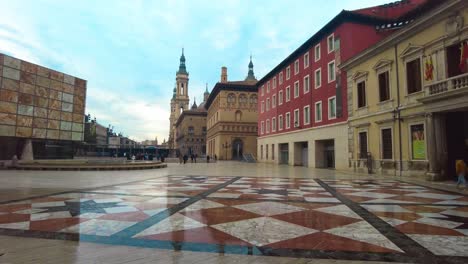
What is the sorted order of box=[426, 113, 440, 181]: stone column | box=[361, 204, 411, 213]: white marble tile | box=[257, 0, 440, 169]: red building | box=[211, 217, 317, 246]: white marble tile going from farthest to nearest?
box=[257, 0, 440, 169]: red building
box=[426, 113, 440, 181]: stone column
box=[361, 204, 411, 213]: white marble tile
box=[211, 217, 317, 246]: white marble tile

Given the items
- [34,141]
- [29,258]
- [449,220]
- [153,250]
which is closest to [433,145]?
[449,220]

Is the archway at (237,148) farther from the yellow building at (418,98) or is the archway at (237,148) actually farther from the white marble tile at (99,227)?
the white marble tile at (99,227)

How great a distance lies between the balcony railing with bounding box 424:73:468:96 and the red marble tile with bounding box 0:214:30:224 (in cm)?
1813

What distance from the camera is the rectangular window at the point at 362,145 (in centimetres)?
2383

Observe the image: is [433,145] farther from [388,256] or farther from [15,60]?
[15,60]

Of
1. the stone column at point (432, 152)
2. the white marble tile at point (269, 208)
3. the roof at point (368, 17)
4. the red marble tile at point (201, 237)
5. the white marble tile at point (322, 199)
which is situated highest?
the roof at point (368, 17)

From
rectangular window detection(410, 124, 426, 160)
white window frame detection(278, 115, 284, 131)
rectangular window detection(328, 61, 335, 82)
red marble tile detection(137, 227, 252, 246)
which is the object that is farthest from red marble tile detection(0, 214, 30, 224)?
white window frame detection(278, 115, 284, 131)

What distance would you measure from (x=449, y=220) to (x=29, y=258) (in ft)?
26.8

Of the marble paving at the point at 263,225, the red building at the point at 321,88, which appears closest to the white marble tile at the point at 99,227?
the marble paving at the point at 263,225

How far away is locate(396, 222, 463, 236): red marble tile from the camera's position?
558cm

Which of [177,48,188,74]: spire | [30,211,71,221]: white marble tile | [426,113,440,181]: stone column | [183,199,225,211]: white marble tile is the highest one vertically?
[177,48,188,74]: spire

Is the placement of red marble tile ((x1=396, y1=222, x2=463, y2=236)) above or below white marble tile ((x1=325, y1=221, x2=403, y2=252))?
above

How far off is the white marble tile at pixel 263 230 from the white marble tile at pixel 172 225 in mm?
533

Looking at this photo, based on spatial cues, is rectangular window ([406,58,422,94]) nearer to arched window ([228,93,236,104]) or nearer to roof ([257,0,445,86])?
roof ([257,0,445,86])
